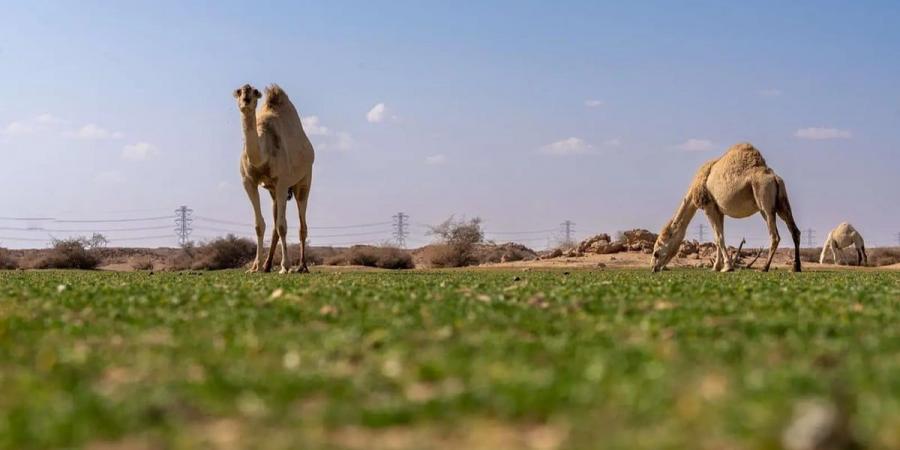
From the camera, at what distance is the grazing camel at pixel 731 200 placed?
27797 mm

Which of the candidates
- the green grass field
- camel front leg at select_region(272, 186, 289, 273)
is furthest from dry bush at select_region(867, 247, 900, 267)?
the green grass field

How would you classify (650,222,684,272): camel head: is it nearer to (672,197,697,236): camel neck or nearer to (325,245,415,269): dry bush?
(672,197,697,236): camel neck

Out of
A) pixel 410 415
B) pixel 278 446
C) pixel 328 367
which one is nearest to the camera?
pixel 278 446

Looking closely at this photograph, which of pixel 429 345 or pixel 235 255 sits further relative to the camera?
pixel 235 255

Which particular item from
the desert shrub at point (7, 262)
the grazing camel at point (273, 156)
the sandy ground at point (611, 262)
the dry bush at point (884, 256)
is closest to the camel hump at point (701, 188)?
the sandy ground at point (611, 262)

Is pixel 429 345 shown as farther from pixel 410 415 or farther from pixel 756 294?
pixel 756 294

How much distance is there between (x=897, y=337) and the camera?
721 centimetres

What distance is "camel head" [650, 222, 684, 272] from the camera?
3017 cm

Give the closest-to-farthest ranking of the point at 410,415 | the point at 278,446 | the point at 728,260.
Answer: the point at 278,446
the point at 410,415
the point at 728,260

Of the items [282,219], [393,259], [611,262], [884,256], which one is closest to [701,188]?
[611,262]

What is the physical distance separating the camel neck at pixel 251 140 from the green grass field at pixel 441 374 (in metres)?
13.9

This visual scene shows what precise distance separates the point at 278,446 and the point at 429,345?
→ 2948mm

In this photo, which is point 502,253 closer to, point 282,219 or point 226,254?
point 226,254

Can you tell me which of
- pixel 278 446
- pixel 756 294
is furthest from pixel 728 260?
pixel 278 446
